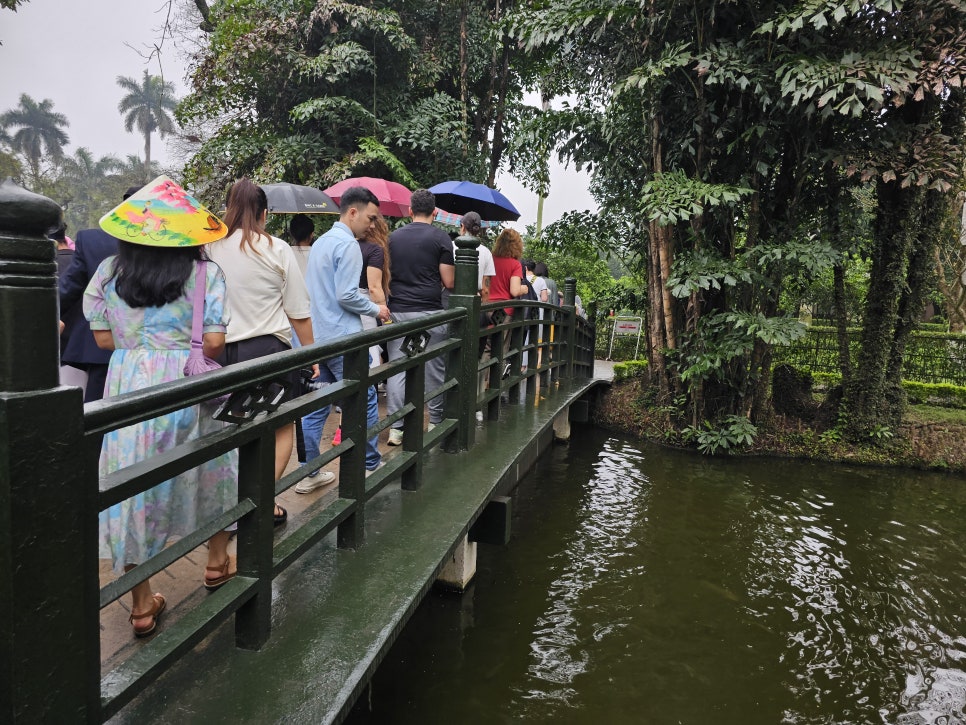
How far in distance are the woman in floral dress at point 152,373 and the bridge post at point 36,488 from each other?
0.89 m

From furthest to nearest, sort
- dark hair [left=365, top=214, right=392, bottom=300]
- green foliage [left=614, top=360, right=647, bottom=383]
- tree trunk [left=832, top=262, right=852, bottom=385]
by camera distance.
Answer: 1. green foliage [left=614, top=360, right=647, bottom=383]
2. tree trunk [left=832, top=262, right=852, bottom=385]
3. dark hair [left=365, top=214, right=392, bottom=300]

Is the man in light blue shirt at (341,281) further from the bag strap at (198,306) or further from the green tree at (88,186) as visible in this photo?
the green tree at (88,186)

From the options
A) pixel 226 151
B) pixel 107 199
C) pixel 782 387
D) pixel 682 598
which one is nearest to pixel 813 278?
pixel 782 387

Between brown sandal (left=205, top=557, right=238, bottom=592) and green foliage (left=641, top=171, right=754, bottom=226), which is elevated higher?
green foliage (left=641, top=171, right=754, bottom=226)

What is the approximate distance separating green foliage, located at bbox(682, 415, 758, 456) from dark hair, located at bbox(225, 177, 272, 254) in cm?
662

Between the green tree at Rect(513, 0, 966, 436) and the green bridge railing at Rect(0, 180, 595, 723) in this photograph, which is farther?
the green tree at Rect(513, 0, 966, 436)

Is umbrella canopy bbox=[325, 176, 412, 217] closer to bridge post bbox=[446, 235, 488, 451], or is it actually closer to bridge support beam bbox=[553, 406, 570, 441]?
bridge support beam bbox=[553, 406, 570, 441]

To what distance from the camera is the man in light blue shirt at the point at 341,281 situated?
3705mm

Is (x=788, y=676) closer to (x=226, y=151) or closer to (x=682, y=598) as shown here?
(x=682, y=598)

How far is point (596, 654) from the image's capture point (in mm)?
3830

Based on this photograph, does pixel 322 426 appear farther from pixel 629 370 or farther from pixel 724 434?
pixel 629 370

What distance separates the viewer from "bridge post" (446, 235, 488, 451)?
4195mm

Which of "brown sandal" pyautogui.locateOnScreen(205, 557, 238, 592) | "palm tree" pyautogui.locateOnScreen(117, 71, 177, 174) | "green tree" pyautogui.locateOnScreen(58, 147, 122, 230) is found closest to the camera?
"brown sandal" pyautogui.locateOnScreen(205, 557, 238, 592)

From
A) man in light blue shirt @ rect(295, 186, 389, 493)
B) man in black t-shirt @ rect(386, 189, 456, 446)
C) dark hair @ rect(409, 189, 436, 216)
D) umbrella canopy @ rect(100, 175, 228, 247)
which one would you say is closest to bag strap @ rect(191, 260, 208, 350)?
umbrella canopy @ rect(100, 175, 228, 247)
